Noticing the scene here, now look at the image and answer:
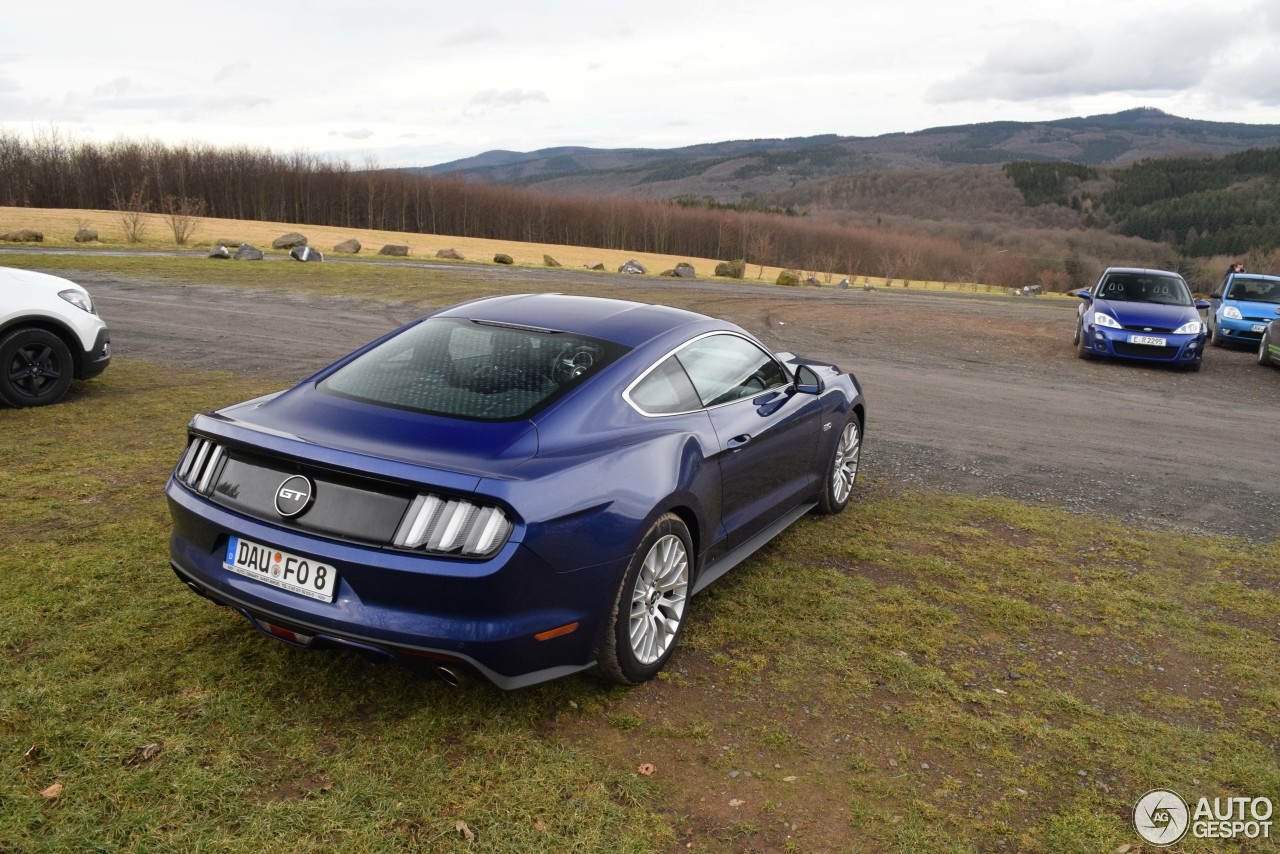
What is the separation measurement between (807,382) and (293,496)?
3057 millimetres

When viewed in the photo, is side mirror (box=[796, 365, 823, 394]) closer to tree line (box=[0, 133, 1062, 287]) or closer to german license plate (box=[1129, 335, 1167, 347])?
german license plate (box=[1129, 335, 1167, 347])

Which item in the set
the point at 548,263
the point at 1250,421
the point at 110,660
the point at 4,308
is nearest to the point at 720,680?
the point at 110,660

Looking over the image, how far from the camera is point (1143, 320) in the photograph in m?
14.8

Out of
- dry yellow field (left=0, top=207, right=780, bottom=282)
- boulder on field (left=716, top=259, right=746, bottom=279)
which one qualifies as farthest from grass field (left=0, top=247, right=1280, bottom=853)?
boulder on field (left=716, top=259, right=746, bottom=279)

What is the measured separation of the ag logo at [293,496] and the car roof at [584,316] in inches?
56.5

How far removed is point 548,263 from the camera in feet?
143

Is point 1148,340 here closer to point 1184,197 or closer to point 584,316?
point 584,316

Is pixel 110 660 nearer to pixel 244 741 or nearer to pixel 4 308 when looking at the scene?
pixel 244 741

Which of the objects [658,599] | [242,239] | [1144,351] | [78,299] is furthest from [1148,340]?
[242,239]

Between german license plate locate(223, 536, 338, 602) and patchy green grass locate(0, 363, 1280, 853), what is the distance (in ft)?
1.83

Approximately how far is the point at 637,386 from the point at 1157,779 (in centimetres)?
256

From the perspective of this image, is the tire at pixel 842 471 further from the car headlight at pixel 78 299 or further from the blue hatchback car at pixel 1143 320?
the blue hatchback car at pixel 1143 320

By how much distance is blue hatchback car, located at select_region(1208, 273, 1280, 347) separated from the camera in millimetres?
17672

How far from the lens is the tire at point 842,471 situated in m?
5.99
